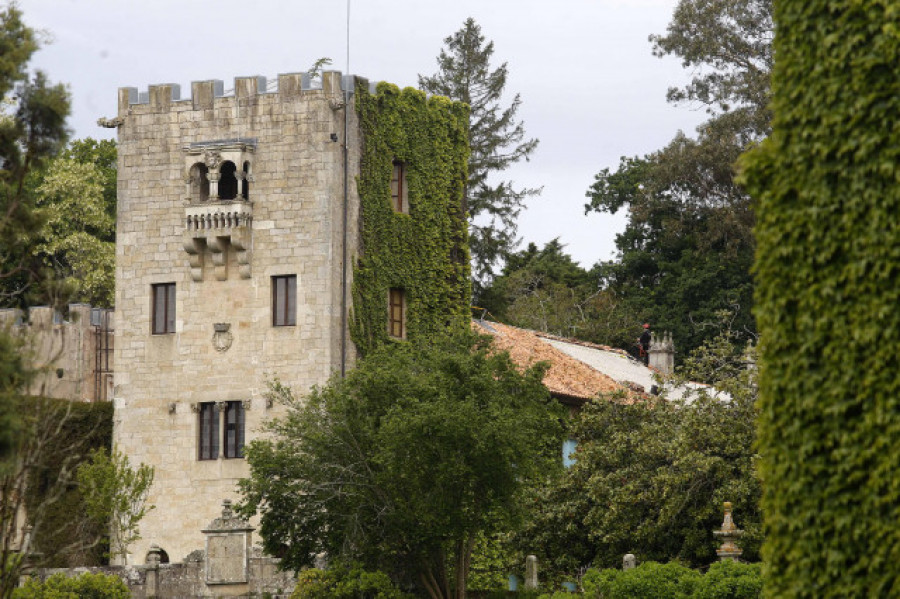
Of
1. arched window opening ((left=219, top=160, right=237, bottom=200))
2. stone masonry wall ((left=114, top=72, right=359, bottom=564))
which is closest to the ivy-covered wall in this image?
stone masonry wall ((left=114, top=72, right=359, bottom=564))

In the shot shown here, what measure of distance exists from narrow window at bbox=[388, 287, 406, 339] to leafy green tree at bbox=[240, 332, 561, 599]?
784 cm

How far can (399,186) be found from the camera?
1730 inches

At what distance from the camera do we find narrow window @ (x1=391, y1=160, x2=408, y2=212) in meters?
43.8

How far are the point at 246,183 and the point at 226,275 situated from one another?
2.50m

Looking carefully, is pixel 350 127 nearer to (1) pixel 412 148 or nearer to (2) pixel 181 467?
(1) pixel 412 148

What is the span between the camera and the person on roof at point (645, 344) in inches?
2365

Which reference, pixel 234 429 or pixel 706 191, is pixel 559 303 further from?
pixel 234 429

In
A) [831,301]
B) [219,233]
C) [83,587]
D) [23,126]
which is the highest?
[219,233]

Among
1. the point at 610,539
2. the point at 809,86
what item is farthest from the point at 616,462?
the point at 809,86

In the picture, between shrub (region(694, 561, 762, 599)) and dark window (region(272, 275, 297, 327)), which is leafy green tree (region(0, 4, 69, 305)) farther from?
Result: dark window (region(272, 275, 297, 327))

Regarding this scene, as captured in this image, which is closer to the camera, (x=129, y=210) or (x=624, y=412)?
(x=624, y=412)

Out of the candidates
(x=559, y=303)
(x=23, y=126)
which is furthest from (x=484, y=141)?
(x=23, y=126)

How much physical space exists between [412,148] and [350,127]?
103 inches

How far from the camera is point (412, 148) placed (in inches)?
1730
